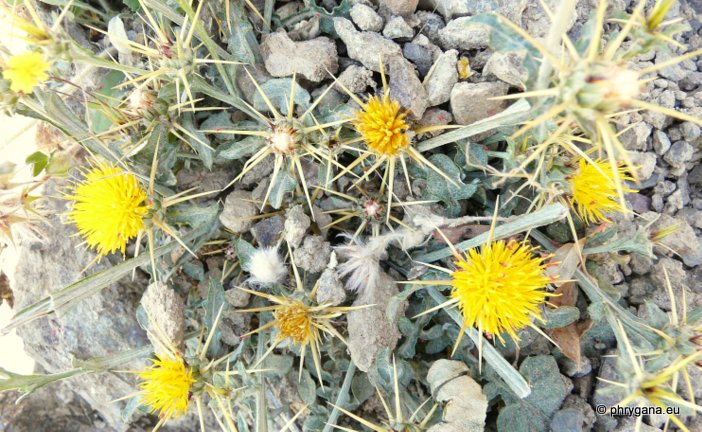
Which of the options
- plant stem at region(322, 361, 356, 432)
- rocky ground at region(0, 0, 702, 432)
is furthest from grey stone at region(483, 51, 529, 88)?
plant stem at region(322, 361, 356, 432)

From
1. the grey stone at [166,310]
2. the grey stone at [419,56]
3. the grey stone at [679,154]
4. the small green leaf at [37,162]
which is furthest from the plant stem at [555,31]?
the small green leaf at [37,162]

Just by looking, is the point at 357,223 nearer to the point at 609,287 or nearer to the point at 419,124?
the point at 419,124

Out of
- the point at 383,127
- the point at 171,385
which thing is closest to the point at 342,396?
the point at 171,385

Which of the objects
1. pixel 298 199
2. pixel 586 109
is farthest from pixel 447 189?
pixel 586 109

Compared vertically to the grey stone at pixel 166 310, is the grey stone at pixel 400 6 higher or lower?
higher

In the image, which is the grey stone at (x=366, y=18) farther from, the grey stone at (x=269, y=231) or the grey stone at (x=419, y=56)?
the grey stone at (x=269, y=231)

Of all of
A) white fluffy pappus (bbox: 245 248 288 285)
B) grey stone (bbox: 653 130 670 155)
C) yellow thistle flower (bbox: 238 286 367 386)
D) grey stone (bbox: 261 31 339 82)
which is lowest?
yellow thistle flower (bbox: 238 286 367 386)

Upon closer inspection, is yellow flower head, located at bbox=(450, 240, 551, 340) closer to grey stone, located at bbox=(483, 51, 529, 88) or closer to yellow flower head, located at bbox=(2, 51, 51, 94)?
grey stone, located at bbox=(483, 51, 529, 88)
